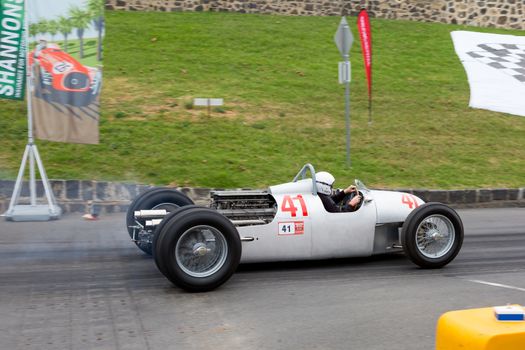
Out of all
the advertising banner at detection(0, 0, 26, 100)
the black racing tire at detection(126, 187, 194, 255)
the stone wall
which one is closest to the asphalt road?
the black racing tire at detection(126, 187, 194, 255)

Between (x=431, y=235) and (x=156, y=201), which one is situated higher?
(x=156, y=201)

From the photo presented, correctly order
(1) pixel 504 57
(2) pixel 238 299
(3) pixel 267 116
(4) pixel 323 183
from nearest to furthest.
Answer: (2) pixel 238 299 → (4) pixel 323 183 → (3) pixel 267 116 → (1) pixel 504 57

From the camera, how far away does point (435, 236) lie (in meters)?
8.21

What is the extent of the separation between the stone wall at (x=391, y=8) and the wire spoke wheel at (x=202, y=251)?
721 inches

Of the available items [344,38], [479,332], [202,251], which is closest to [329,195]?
[202,251]

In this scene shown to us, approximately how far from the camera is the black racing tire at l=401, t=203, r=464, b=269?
8086mm

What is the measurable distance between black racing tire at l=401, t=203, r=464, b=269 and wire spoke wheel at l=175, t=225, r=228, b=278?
2.17m

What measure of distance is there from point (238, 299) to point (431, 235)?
253 centimetres

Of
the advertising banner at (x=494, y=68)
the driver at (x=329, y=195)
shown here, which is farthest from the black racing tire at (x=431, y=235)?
the advertising banner at (x=494, y=68)

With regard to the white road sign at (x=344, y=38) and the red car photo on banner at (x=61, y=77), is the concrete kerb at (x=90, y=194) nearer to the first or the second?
the red car photo on banner at (x=61, y=77)

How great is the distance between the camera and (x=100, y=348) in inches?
217

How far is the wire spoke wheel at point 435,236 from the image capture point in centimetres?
822

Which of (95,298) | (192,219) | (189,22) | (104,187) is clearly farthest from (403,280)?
(189,22)

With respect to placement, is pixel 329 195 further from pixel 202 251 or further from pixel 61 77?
pixel 61 77
